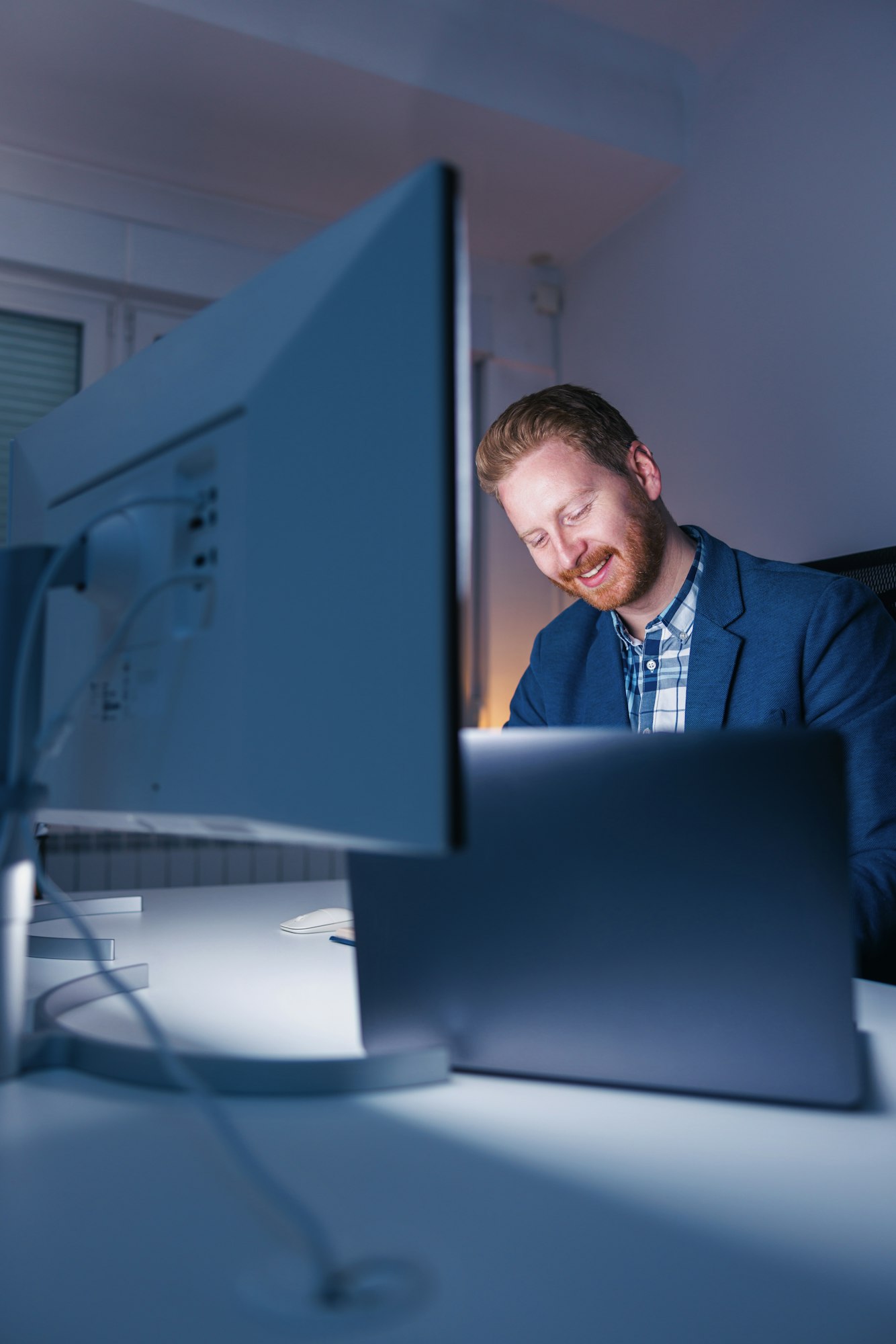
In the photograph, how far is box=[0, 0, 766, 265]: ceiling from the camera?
7.67 feet

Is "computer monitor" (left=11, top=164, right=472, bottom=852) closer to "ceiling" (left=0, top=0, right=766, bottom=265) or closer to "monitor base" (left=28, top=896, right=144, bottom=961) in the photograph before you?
"monitor base" (left=28, top=896, right=144, bottom=961)

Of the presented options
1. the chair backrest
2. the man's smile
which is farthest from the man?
the chair backrest

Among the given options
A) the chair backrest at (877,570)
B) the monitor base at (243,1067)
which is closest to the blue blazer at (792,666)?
the chair backrest at (877,570)

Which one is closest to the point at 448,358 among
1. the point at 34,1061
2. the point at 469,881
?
the point at 469,881

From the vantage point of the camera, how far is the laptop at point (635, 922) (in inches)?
20.6

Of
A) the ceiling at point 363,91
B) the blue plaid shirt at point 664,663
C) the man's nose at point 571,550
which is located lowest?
the blue plaid shirt at point 664,663

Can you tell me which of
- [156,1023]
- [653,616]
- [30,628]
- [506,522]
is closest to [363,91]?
[506,522]

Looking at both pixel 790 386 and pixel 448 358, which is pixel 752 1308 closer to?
pixel 448 358

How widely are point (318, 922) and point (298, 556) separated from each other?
0.67m

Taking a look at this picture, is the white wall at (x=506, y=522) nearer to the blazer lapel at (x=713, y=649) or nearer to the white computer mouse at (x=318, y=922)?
the blazer lapel at (x=713, y=649)

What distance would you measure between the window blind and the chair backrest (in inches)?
87.9

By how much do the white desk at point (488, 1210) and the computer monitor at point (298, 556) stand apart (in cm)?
16

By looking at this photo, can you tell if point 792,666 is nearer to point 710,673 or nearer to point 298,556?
point 710,673

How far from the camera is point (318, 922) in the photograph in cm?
107
